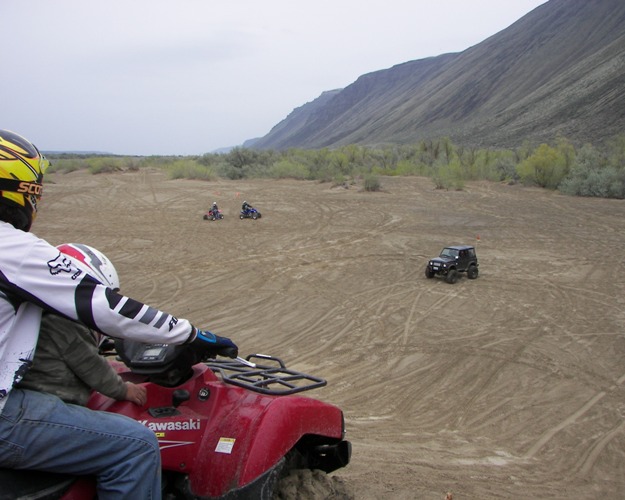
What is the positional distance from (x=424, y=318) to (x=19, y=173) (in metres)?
9.75

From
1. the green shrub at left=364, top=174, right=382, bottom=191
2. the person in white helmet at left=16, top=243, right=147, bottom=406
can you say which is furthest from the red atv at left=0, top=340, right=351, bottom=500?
the green shrub at left=364, top=174, right=382, bottom=191

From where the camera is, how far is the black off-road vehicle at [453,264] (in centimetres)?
1347

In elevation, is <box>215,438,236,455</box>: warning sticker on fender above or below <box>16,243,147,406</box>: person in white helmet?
below

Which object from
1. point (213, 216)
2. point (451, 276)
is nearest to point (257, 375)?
point (451, 276)

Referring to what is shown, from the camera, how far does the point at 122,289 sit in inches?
491

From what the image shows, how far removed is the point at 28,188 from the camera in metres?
2.10

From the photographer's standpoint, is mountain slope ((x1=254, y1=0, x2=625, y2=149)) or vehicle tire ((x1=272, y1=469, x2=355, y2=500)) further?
mountain slope ((x1=254, y1=0, x2=625, y2=149))

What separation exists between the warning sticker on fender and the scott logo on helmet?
1.32 metres

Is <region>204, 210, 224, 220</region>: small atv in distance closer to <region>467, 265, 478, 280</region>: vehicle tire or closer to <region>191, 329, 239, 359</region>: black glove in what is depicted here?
<region>467, 265, 478, 280</region>: vehicle tire

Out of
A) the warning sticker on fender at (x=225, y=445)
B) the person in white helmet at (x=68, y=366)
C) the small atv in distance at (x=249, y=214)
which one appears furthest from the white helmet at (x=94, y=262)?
the small atv in distance at (x=249, y=214)

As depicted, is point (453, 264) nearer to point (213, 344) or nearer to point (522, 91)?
point (213, 344)

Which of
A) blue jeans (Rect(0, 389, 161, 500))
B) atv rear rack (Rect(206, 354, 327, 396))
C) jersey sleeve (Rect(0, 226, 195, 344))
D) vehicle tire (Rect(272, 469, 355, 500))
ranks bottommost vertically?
vehicle tire (Rect(272, 469, 355, 500))

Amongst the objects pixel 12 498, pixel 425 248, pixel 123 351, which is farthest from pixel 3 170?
pixel 425 248

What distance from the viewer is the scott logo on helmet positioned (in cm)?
207
